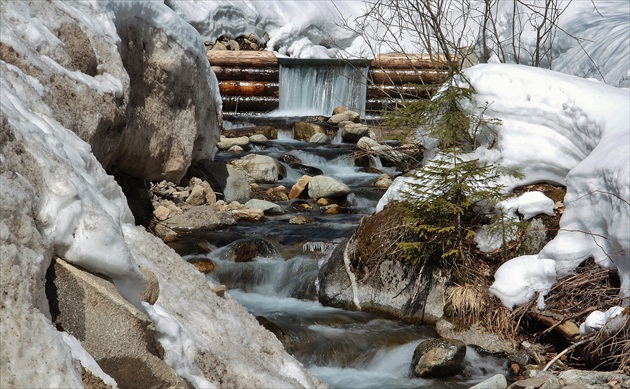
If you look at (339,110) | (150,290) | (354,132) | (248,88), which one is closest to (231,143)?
(354,132)

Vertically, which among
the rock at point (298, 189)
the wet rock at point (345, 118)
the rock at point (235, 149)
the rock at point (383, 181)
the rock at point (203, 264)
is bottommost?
the rock at point (203, 264)

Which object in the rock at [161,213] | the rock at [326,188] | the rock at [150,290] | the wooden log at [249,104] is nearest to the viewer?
the rock at [150,290]

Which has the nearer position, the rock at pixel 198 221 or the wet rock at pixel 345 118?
the rock at pixel 198 221

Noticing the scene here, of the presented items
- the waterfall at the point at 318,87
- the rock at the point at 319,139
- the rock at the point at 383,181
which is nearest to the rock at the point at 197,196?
the rock at the point at 383,181

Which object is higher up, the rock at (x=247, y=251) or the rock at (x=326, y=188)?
the rock at (x=326, y=188)

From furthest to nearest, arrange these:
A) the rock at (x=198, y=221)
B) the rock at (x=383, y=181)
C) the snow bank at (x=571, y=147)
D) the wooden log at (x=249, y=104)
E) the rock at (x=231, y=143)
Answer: the wooden log at (x=249, y=104)
the rock at (x=231, y=143)
the rock at (x=383, y=181)
the rock at (x=198, y=221)
the snow bank at (x=571, y=147)

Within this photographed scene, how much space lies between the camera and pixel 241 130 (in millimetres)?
14164

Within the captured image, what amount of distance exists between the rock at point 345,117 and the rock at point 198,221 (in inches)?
245

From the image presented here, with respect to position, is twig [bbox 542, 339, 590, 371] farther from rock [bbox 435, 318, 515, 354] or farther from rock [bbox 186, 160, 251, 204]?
rock [bbox 186, 160, 251, 204]

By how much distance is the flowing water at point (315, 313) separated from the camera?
5.55 m

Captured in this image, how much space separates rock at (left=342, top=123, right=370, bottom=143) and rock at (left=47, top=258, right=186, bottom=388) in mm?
11253

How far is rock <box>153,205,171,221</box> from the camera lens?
8602 mm

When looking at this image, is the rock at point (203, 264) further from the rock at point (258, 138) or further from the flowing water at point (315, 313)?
the rock at point (258, 138)

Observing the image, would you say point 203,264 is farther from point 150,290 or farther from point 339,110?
point 339,110
